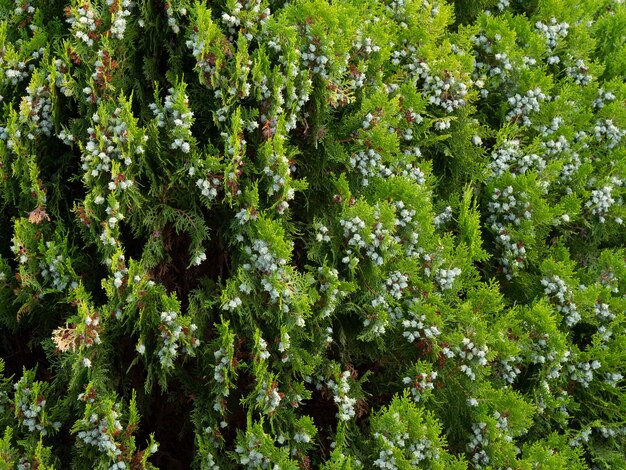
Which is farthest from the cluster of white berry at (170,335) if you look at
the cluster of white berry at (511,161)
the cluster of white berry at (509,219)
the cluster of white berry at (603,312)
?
the cluster of white berry at (603,312)

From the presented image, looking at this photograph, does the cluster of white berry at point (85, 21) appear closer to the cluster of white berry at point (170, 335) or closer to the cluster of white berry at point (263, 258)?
the cluster of white berry at point (263, 258)

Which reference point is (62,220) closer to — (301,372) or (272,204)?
(272,204)

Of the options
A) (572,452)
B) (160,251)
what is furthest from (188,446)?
(572,452)

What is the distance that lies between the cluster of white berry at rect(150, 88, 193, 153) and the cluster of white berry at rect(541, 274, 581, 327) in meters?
2.52

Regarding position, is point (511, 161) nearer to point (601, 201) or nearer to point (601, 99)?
point (601, 201)

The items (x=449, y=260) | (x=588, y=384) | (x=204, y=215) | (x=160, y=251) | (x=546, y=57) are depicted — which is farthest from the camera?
(x=546, y=57)

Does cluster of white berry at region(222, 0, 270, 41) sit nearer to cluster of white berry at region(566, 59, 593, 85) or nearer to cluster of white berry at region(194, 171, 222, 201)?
cluster of white berry at region(194, 171, 222, 201)

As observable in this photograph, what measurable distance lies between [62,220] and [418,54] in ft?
7.54

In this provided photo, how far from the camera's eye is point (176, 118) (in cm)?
320

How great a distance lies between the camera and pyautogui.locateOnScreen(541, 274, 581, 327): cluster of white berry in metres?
4.43

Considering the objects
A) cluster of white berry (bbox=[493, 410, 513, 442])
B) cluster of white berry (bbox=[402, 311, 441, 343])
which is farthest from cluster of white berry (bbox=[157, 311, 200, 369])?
cluster of white berry (bbox=[493, 410, 513, 442])

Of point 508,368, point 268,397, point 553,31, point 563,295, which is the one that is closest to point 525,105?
point 553,31

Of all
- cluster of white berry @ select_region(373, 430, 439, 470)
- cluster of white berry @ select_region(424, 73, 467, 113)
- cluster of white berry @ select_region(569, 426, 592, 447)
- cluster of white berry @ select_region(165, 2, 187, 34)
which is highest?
cluster of white berry @ select_region(424, 73, 467, 113)

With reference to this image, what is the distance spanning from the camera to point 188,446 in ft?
12.2
